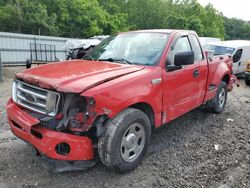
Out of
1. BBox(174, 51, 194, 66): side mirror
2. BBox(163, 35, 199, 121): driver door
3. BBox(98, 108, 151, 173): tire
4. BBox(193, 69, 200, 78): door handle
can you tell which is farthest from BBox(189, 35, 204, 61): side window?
BBox(98, 108, 151, 173): tire

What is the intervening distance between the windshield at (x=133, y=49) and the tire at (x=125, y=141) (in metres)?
0.97

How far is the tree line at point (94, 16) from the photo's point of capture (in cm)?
3425

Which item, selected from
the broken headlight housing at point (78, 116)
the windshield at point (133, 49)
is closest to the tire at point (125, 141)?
the broken headlight housing at point (78, 116)

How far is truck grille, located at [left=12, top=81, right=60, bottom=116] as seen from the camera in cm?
315

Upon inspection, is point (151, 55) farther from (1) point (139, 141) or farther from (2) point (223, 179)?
(2) point (223, 179)

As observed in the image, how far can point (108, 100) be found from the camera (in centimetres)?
317

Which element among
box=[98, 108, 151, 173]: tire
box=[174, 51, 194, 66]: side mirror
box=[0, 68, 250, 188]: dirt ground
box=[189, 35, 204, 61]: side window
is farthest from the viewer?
box=[189, 35, 204, 61]: side window

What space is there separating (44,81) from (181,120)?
11.6ft

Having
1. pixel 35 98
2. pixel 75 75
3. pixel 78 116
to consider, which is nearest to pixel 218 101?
pixel 75 75

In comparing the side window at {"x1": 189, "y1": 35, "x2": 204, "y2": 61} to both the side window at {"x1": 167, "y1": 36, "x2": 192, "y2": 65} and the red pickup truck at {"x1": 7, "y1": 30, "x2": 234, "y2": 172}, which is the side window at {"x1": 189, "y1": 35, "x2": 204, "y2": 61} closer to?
the side window at {"x1": 167, "y1": 36, "x2": 192, "y2": 65}

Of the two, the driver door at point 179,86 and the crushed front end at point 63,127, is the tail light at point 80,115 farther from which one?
the driver door at point 179,86

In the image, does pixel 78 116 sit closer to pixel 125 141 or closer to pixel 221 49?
pixel 125 141

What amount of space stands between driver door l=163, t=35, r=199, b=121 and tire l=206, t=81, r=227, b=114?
1.17m

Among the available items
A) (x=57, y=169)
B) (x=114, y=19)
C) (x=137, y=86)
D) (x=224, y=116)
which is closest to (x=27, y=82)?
(x=57, y=169)
